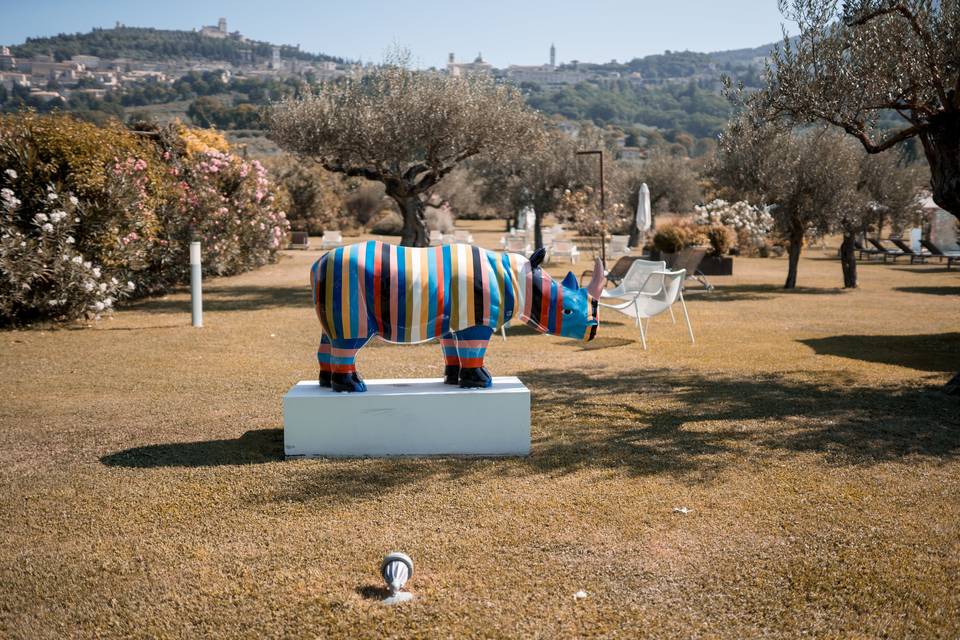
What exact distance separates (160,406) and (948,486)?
6.48m

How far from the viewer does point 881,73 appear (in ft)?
26.3

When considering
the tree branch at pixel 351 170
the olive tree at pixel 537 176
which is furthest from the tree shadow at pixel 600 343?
the olive tree at pixel 537 176

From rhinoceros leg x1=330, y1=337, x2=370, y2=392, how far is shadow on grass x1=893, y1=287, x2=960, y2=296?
16.0 meters

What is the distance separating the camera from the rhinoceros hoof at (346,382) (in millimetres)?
6171

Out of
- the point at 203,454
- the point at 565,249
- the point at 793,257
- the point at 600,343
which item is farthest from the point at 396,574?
the point at 565,249

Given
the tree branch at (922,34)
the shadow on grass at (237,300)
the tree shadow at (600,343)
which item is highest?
the tree branch at (922,34)

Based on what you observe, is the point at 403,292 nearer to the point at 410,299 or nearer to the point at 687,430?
the point at 410,299

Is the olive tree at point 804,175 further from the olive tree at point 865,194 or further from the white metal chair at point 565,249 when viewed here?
the white metal chair at point 565,249

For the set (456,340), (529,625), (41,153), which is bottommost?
(529,625)

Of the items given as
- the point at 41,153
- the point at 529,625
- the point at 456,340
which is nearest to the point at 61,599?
the point at 529,625

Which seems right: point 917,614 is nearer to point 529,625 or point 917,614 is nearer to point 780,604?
point 780,604

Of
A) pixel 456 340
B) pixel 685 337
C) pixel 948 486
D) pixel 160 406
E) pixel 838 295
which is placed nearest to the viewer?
pixel 948 486

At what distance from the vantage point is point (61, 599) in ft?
13.1

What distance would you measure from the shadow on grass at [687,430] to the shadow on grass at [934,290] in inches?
425
